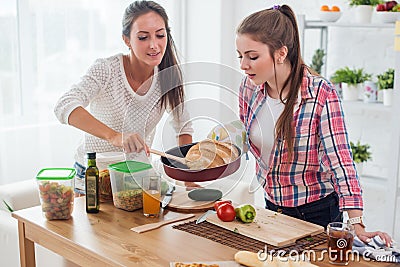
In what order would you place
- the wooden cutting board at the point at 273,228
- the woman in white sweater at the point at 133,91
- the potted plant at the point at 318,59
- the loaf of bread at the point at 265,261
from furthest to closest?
the potted plant at the point at 318,59 → the woman in white sweater at the point at 133,91 → the wooden cutting board at the point at 273,228 → the loaf of bread at the point at 265,261

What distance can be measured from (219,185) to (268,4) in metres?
2.38

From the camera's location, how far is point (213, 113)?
2.27 meters

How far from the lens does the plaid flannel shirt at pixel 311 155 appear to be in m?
2.01

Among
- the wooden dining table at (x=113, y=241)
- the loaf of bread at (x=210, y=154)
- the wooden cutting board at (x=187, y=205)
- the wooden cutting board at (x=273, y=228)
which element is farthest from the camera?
the wooden cutting board at (x=187, y=205)

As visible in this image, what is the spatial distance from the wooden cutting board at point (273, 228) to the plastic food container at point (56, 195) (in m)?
0.49

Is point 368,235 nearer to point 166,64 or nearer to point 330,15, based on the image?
point 166,64

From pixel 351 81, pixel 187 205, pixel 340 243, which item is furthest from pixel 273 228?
pixel 351 81

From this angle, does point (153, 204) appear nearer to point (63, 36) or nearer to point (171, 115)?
point (171, 115)

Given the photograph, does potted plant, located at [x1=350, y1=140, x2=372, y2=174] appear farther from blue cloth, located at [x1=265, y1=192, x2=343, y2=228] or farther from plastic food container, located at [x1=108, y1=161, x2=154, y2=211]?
plastic food container, located at [x1=108, y1=161, x2=154, y2=211]

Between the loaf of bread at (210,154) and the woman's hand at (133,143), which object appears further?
the woman's hand at (133,143)

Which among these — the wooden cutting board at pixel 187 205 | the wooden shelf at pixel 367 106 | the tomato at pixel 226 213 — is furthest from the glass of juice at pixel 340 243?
the wooden shelf at pixel 367 106

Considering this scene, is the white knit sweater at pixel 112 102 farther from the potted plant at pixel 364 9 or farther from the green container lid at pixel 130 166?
the potted plant at pixel 364 9

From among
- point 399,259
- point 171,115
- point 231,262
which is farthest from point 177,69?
point 399,259

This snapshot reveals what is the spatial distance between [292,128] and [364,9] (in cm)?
166
